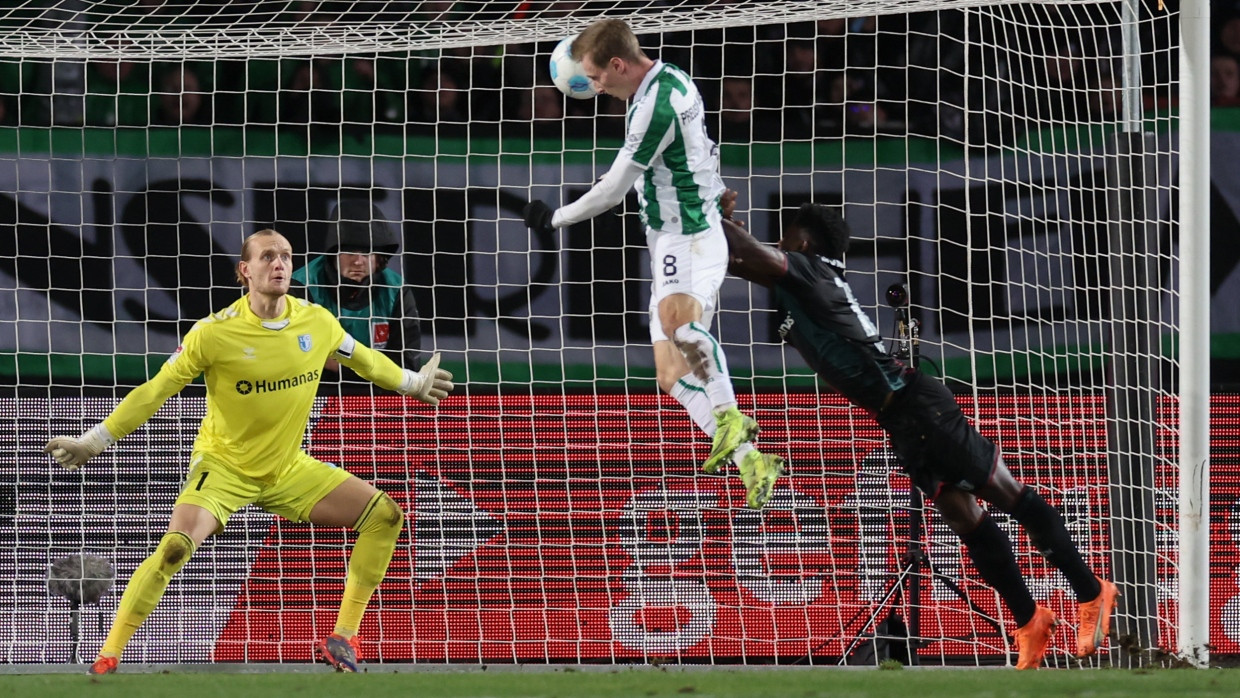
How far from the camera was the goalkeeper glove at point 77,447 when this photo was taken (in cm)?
668

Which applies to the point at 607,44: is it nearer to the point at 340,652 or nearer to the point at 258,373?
the point at 258,373

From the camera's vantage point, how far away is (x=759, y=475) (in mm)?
5676

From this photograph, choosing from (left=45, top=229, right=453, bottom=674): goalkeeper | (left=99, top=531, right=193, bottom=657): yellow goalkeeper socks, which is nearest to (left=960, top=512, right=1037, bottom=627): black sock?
(left=45, top=229, right=453, bottom=674): goalkeeper

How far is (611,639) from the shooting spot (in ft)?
28.4

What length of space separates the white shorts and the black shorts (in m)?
1.15

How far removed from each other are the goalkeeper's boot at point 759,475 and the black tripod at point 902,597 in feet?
5.82

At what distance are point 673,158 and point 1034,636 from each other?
260cm

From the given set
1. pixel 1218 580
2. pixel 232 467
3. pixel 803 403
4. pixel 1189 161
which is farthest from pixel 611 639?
pixel 1189 161

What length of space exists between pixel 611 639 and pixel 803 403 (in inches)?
64.3

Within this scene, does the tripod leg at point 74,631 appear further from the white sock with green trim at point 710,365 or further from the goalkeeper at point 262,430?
the white sock with green trim at point 710,365

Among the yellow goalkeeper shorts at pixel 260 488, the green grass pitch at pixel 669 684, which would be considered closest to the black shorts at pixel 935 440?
the green grass pitch at pixel 669 684

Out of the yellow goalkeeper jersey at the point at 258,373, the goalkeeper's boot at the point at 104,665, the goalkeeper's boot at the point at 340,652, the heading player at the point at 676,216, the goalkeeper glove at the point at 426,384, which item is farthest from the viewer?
the goalkeeper glove at the point at 426,384

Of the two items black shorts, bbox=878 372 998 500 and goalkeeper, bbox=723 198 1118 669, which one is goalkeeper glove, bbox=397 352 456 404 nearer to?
goalkeeper, bbox=723 198 1118 669

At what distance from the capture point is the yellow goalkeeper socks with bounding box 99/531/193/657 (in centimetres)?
669
